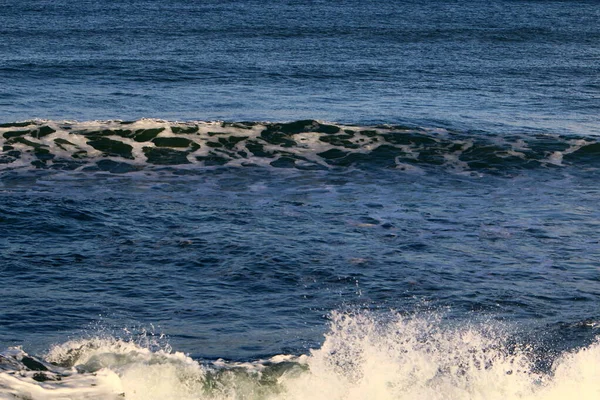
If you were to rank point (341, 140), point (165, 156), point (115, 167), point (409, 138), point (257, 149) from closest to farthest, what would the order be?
point (115, 167)
point (165, 156)
point (257, 149)
point (341, 140)
point (409, 138)

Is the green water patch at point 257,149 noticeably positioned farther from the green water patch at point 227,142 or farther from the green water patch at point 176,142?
the green water patch at point 176,142

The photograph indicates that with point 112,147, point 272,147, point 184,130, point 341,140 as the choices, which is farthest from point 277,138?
point 112,147

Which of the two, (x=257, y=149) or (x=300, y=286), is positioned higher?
(x=300, y=286)

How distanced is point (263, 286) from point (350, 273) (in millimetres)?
837

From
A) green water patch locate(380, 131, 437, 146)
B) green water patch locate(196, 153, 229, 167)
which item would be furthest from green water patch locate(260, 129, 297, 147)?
green water patch locate(380, 131, 437, 146)

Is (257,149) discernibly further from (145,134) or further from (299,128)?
(145,134)

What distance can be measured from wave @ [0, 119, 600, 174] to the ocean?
0.06 meters

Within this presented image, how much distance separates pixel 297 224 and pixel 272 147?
15.7 feet

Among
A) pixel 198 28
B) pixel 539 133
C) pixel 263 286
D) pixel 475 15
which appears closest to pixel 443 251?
pixel 263 286

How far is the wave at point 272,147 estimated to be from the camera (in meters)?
13.7

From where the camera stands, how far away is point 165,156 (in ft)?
46.1

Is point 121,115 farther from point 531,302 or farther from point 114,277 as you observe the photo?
point 531,302

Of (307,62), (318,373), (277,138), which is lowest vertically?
(277,138)

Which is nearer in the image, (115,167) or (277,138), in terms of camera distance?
(115,167)
